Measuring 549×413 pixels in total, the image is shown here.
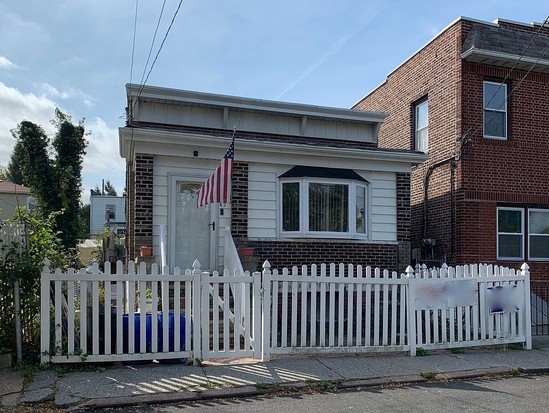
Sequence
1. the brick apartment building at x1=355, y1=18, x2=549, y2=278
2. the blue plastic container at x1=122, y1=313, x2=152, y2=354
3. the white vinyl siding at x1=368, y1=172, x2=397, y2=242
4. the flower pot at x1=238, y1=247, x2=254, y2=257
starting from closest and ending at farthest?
the blue plastic container at x1=122, y1=313, x2=152, y2=354 < the flower pot at x1=238, y1=247, x2=254, y2=257 < the white vinyl siding at x1=368, y1=172, x2=397, y2=242 < the brick apartment building at x1=355, y1=18, x2=549, y2=278

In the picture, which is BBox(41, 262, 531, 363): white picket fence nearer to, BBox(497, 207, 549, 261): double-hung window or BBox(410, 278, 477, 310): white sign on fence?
BBox(410, 278, 477, 310): white sign on fence

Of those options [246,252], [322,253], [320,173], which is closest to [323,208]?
[320,173]

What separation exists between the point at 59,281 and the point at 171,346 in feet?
5.49

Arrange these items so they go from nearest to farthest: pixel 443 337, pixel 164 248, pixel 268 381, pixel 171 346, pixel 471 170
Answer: pixel 268 381 → pixel 171 346 → pixel 443 337 → pixel 164 248 → pixel 471 170

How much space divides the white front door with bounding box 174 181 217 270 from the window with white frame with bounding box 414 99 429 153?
6.85 meters

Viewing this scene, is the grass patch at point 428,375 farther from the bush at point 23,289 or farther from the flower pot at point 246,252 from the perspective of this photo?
the bush at point 23,289

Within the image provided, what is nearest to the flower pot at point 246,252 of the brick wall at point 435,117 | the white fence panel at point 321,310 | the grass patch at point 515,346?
the white fence panel at point 321,310

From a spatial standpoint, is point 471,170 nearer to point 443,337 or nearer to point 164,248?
point 443,337

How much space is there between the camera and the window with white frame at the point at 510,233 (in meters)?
12.6

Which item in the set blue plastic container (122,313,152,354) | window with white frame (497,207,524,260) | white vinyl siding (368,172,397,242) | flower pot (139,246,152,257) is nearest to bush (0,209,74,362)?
blue plastic container (122,313,152,354)

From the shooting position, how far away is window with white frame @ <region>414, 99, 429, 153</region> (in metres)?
14.2

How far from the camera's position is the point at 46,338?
6281 millimetres

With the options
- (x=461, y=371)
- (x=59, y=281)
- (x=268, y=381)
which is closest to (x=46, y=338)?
(x=59, y=281)

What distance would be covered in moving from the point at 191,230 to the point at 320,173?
3.11m
